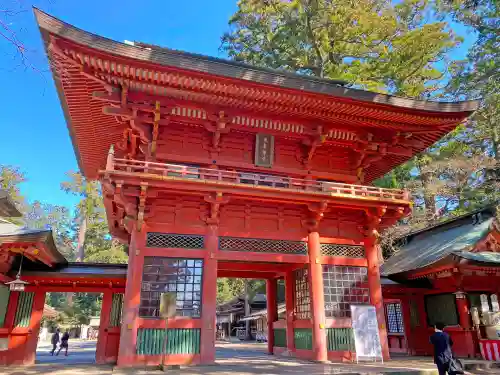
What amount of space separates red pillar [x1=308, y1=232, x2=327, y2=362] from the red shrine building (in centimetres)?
4

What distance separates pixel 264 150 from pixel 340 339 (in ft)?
22.0

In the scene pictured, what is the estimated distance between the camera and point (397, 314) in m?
17.3

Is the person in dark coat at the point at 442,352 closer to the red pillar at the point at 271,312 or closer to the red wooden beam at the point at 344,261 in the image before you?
the red wooden beam at the point at 344,261

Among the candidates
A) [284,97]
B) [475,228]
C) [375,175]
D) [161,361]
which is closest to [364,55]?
[375,175]

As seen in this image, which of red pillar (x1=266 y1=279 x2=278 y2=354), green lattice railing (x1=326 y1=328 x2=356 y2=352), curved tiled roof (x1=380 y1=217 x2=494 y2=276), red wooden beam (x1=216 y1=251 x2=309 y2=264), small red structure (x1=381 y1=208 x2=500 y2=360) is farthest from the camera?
red pillar (x1=266 y1=279 x2=278 y2=354)

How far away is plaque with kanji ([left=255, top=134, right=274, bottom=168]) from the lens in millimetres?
12500

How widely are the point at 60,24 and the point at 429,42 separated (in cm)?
2127

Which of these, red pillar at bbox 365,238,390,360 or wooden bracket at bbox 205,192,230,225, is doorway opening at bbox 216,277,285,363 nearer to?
red pillar at bbox 365,238,390,360

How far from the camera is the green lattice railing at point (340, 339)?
37.6 ft

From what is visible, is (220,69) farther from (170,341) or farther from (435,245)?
(435,245)

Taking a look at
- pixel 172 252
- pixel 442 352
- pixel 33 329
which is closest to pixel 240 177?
pixel 172 252

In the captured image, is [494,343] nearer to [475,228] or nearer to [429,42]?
[475,228]

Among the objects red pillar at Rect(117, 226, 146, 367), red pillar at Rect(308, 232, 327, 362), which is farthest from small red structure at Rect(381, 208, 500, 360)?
red pillar at Rect(117, 226, 146, 367)

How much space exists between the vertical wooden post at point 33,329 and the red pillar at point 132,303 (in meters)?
5.14
